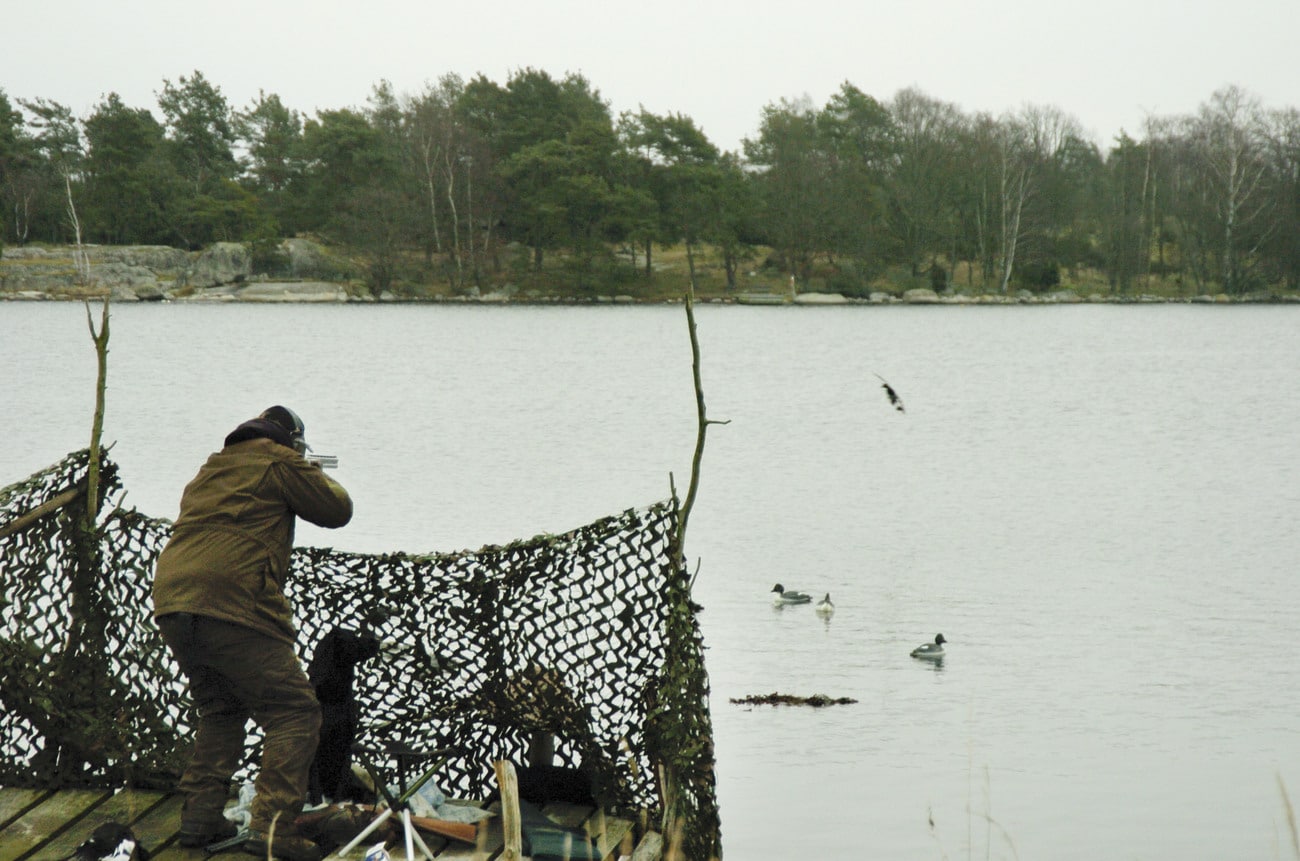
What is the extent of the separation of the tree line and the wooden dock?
66.1 m

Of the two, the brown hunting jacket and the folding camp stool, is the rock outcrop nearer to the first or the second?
the folding camp stool

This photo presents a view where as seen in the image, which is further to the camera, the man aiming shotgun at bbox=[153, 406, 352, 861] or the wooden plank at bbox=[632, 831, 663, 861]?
the wooden plank at bbox=[632, 831, 663, 861]

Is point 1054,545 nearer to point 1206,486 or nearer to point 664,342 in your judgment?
point 1206,486

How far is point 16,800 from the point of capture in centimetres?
491

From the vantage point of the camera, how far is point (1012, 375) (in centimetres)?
3981

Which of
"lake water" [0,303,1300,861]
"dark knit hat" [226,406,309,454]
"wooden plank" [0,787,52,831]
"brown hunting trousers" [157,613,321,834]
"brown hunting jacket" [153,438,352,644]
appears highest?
"dark knit hat" [226,406,309,454]

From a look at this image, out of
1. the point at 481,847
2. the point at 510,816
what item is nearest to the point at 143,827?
the point at 481,847

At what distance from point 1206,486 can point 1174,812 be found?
14680 mm

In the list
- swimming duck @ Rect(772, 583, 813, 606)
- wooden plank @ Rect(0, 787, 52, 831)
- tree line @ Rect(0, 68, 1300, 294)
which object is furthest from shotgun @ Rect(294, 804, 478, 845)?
tree line @ Rect(0, 68, 1300, 294)

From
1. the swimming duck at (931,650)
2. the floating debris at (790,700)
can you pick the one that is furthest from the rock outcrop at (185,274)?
the floating debris at (790,700)

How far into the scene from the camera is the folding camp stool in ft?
14.1

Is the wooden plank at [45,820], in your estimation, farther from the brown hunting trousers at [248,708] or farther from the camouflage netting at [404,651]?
the brown hunting trousers at [248,708]

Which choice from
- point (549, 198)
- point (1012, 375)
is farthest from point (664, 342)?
point (549, 198)

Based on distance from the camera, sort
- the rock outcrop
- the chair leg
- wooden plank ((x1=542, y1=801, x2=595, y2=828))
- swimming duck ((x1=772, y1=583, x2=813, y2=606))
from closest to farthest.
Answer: the chair leg
wooden plank ((x1=542, y1=801, x2=595, y2=828))
swimming duck ((x1=772, y1=583, x2=813, y2=606))
the rock outcrop
